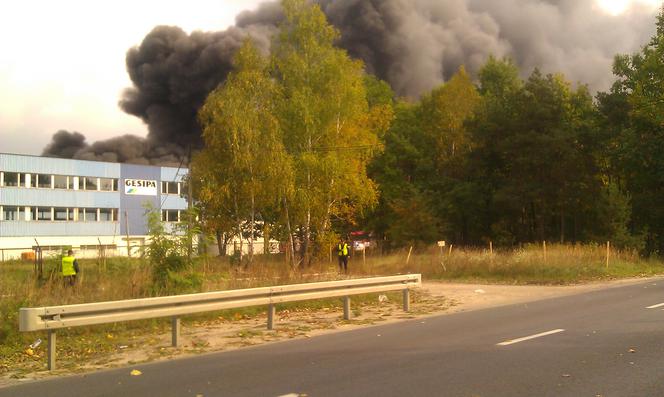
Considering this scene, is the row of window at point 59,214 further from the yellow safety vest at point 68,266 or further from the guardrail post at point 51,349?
the guardrail post at point 51,349

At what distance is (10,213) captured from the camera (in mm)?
53219

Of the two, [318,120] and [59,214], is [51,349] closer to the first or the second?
[318,120]

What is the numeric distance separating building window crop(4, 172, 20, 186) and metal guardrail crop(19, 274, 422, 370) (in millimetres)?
47436

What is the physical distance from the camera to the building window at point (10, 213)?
173 feet

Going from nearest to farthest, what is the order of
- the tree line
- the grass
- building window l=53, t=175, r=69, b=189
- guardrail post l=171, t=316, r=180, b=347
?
the grass
guardrail post l=171, t=316, r=180, b=347
the tree line
building window l=53, t=175, r=69, b=189

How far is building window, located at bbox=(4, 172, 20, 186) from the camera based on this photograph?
52969 mm

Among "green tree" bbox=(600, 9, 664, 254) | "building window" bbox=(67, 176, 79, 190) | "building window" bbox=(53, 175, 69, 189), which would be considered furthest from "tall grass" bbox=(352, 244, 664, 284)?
"building window" bbox=(67, 176, 79, 190)

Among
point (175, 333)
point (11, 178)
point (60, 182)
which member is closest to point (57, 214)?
point (60, 182)

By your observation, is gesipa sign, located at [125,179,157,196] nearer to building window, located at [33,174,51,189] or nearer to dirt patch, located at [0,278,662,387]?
building window, located at [33,174,51,189]

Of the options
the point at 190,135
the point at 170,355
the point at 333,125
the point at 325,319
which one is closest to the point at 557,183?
the point at 333,125

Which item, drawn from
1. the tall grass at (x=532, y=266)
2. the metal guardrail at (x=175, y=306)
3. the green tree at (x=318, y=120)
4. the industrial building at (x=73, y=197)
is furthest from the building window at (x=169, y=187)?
the metal guardrail at (x=175, y=306)

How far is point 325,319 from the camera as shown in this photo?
13188 mm

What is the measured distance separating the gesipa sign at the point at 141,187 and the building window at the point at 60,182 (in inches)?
223

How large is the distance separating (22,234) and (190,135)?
57.0ft
